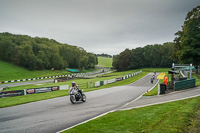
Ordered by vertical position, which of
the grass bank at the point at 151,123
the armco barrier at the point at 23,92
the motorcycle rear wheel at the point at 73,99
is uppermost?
the grass bank at the point at 151,123

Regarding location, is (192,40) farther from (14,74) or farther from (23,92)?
(14,74)

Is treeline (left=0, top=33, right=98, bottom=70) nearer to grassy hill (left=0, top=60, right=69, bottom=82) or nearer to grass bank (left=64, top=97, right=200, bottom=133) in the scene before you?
grassy hill (left=0, top=60, right=69, bottom=82)

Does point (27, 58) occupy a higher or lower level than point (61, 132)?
higher

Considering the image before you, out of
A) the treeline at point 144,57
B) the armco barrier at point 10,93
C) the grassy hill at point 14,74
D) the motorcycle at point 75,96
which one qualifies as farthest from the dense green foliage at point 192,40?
the treeline at point 144,57

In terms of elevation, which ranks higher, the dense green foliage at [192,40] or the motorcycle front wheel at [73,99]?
the dense green foliage at [192,40]

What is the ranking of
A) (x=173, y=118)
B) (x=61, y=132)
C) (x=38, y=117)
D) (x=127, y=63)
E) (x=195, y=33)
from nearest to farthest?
(x=61, y=132) → (x=173, y=118) → (x=38, y=117) → (x=195, y=33) → (x=127, y=63)

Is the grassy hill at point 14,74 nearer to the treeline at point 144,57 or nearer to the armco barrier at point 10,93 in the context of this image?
the armco barrier at point 10,93

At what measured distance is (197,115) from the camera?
25.1 ft

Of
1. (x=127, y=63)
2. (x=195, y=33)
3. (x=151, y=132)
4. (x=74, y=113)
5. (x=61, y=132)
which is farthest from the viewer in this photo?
(x=127, y=63)

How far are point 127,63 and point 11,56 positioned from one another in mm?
66047

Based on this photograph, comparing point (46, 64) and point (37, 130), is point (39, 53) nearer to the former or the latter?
point (46, 64)

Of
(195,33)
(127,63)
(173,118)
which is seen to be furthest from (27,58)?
(173,118)

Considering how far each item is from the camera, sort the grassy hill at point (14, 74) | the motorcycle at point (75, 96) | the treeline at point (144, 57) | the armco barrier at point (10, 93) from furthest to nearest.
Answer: the treeline at point (144, 57) → the grassy hill at point (14, 74) → the armco barrier at point (10, 93) → the motorcycle at point (75, 96)

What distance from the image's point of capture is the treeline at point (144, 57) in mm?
92250
